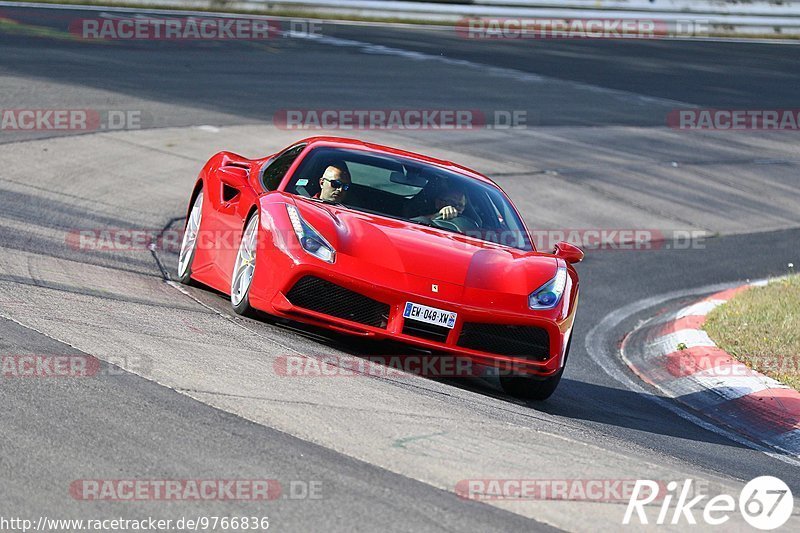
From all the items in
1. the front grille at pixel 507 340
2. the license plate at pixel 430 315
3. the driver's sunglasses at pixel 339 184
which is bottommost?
A: the front grille at pixel 507 340

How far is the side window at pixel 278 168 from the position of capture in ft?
25.7

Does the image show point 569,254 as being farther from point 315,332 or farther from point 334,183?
point 315,332

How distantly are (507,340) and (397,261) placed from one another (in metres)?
0.74

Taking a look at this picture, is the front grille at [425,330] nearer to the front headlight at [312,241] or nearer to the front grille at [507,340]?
the front grille at [507,340]

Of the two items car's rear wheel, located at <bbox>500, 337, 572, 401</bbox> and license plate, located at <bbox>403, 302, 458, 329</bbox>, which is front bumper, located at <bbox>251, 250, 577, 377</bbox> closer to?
license plate, located at <bbox>403, 302, 458, 329</bbox>

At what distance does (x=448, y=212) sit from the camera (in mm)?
7719

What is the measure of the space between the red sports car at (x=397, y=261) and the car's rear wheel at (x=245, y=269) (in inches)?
0.5

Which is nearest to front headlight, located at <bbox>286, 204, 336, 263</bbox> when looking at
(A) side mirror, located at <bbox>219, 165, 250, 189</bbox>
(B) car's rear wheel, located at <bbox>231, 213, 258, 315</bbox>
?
(B) car's rear wheel, located at <bbox>231, 213, 258, 315</bbox>

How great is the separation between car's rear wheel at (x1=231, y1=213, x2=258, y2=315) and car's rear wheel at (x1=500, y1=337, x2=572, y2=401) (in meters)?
1.59

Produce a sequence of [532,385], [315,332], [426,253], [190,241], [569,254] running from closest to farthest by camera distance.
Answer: [426,253]
[532,385]
[315,332]
[569,254]
[190,241]

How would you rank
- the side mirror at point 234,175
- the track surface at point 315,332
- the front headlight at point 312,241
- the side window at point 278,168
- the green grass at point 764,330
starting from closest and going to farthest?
the track surface at point 315,332 → the front headlight at point 312,241 → the side window at point 278,168 → the side mirror at point 234,175 → the green grass at point 764,330

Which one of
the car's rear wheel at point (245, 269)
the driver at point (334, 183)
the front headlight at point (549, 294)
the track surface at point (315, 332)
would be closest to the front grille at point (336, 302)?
the track surface at point (315, 332)

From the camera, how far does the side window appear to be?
25.7 feet

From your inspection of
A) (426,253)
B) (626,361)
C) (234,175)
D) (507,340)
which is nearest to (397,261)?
(426,253)
